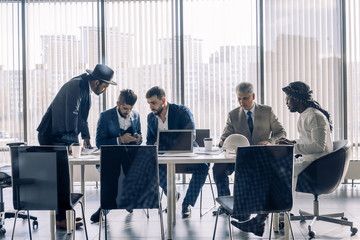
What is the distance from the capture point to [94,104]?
6137mm

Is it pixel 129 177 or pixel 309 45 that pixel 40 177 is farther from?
pixel 309 45

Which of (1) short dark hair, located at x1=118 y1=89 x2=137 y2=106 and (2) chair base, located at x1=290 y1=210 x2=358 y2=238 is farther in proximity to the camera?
(1) short dark hair, located at x1=118 y1=89 x2=137 y2=106

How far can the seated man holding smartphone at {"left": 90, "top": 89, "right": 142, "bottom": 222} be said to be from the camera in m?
4.32

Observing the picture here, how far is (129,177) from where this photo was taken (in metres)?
2.96

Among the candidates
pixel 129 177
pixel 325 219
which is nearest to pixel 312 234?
pixel 325 219

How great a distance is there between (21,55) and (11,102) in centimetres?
73

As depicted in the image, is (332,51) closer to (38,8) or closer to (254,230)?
→ (254,230)

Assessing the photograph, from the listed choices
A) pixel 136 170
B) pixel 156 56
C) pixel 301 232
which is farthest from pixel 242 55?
pixel 136 170

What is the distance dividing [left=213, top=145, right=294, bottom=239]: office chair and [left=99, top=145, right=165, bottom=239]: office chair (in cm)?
62

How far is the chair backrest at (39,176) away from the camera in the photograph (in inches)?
115

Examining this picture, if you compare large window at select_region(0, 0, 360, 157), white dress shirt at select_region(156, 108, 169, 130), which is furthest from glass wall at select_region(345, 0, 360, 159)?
white dress shirt at select_region(156, 108, 169, 130)

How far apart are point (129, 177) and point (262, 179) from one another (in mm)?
960

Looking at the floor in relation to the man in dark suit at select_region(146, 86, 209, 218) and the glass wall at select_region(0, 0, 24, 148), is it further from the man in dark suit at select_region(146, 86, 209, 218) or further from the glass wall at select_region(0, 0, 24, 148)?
the glass wall at select_region(0, 0, 24, 148)

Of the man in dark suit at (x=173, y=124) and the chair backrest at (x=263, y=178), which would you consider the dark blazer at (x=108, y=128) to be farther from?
the chair backrest at (x=263, y=178)
